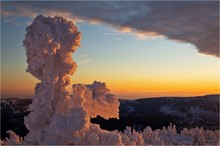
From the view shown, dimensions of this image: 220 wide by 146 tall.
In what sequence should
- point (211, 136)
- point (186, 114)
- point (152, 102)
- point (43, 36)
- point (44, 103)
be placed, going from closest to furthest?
1. point (43, 36)
2. point (44, 103)
3. point (211, 136)
4. point (186, 114)
5. point (152, 102)

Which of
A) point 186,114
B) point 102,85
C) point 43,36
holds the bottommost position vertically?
point 186,114

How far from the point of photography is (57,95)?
661 inches

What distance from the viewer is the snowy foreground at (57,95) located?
15352 mm

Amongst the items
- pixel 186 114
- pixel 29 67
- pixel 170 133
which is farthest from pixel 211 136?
pixel 186 114

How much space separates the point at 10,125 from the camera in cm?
9944

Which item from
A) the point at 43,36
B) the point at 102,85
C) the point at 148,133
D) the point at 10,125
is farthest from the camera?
the point at 10,125

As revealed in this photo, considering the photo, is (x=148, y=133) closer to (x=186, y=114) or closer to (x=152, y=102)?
(x=186, y=114)

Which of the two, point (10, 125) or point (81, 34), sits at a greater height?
point (81, 34)

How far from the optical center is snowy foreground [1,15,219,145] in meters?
15.4

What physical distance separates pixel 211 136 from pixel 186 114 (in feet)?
420

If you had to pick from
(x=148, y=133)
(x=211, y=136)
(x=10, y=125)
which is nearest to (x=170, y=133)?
(x=211, y=136)

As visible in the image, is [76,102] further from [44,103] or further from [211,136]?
[211,136]

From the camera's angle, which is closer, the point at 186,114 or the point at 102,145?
the point at 102,145

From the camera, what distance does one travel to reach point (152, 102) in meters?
200
